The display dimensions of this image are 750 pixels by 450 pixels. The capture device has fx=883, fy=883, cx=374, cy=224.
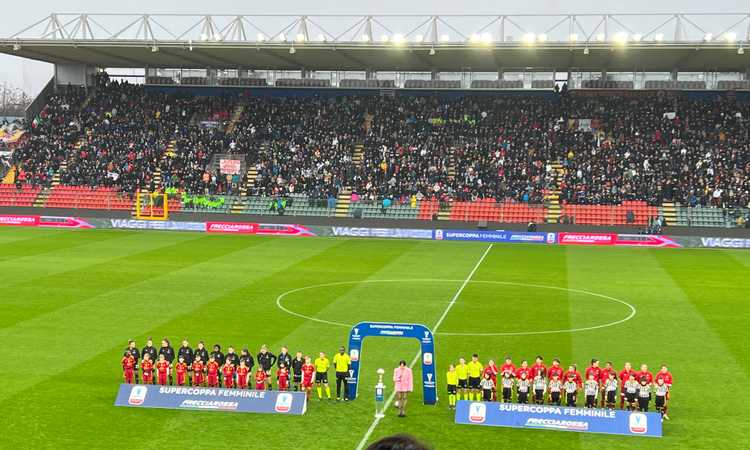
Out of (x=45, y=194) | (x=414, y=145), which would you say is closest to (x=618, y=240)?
(x=414, y=145)

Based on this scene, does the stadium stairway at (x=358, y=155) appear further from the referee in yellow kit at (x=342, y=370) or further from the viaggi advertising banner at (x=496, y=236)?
the referee in yellow kit at (x=342, y=370)

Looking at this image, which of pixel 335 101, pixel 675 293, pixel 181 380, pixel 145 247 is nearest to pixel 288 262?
pixel 145 247

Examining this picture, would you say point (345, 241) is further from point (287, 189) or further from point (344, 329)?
point (344, 329)

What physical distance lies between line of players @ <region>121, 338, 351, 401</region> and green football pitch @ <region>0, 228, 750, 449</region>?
64 centimetres

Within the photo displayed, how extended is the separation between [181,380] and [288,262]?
20.2 metres

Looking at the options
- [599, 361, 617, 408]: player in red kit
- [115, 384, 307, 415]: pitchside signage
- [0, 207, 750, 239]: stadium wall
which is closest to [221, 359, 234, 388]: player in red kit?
[115, 384, 307, 415]: pitchside signage

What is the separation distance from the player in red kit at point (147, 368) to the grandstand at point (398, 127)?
1376 inches

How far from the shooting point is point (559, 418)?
17.6 metres

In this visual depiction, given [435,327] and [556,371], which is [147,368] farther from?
[435,327]

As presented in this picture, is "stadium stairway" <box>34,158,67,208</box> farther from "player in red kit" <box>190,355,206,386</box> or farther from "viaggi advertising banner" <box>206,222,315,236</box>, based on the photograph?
"player in red kit" <box>190,355,206,386</box>

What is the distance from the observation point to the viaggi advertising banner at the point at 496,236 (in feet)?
163

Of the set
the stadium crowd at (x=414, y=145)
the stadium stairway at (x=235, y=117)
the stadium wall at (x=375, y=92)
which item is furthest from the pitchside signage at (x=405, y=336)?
the stadium wall at (x=375, y=92)

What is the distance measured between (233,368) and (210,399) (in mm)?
1137

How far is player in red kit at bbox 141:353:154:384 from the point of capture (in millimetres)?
19656
